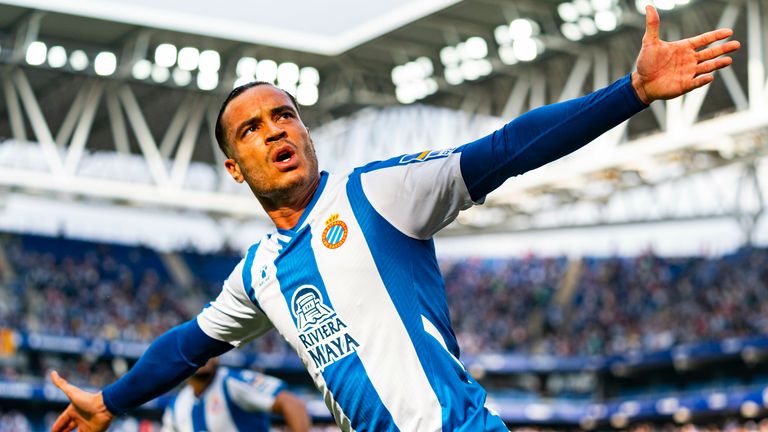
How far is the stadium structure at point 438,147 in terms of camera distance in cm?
2895

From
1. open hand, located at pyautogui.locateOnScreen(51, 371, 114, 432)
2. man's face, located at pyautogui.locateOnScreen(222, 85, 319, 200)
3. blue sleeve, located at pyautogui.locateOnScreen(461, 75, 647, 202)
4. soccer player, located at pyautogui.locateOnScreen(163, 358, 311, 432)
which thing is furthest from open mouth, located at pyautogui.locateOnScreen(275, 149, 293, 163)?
soccer player, located at pyautogui.locateOnScreen(163, 358, 311, 432)

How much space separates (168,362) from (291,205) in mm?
1060

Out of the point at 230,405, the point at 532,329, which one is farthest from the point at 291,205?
the point at 532,329

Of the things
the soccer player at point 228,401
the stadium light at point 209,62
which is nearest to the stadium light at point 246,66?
the stadium light at point 209,62

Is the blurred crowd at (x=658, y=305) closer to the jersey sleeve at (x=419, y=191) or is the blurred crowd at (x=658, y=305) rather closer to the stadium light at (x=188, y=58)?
the stadium light at (x=188, y=58)

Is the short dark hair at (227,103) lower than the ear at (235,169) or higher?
higher

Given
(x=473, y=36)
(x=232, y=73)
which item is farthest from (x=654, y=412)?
(x=232, y=73)

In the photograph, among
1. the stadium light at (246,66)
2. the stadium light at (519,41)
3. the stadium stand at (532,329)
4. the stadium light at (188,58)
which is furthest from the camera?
the stadium light at (246,66)

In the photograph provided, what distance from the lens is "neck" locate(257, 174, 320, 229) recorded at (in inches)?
149

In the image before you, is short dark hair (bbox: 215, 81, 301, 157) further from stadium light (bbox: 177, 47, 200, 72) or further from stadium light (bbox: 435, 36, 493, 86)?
stadium light (bbox: 177, 47, 200, 72)

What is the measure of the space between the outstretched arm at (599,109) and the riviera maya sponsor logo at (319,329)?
2.28 ft

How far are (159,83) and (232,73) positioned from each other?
223cm

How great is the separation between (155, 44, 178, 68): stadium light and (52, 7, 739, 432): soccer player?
1144 inches

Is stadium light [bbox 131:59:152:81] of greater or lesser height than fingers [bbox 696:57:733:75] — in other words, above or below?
above
